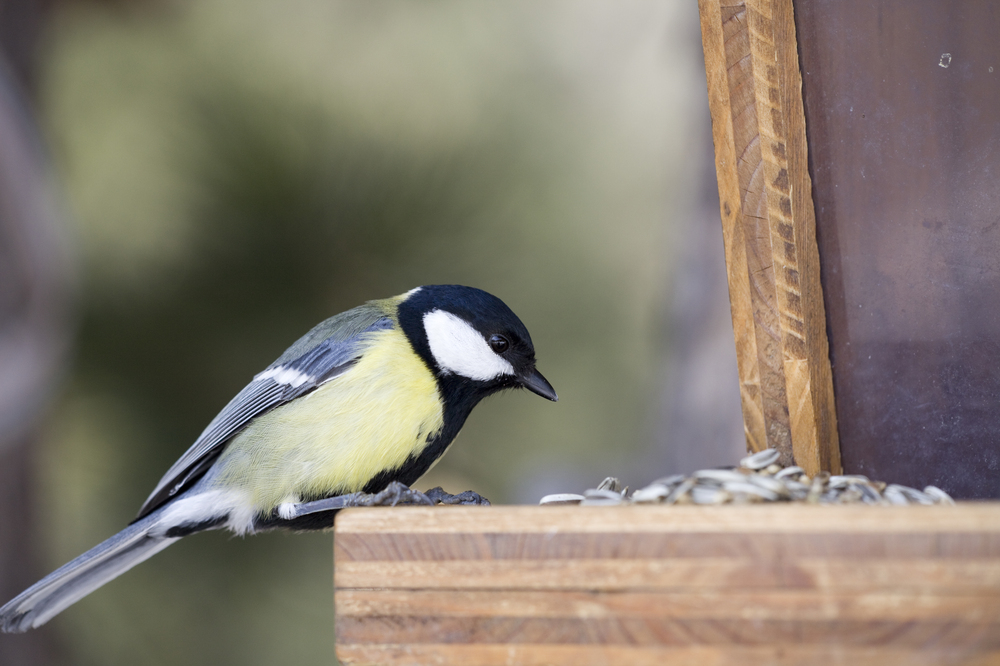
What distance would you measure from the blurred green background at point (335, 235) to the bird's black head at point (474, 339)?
76 cm

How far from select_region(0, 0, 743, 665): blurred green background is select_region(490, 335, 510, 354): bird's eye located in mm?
830

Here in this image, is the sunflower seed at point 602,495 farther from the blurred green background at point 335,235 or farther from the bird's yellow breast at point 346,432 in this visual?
the blurred green background at point 335,235

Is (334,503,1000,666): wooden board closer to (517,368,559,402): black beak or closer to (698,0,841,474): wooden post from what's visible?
(698,0,841,474): wooden post

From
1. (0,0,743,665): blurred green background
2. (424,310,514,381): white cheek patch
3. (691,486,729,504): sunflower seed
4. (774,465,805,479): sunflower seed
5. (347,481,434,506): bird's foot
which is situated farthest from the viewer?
(0,0,743,665): blurred green background

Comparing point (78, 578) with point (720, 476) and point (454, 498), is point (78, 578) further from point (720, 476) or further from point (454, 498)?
point (720, 476)

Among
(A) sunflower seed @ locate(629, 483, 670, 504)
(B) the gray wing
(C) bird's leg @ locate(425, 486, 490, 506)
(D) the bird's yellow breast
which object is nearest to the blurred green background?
(B) the gray wing

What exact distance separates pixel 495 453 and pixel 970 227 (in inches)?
70.3

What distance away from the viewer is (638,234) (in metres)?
2.86

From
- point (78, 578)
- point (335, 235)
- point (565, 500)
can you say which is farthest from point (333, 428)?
point (335, 235)

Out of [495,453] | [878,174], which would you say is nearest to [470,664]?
[878,174]

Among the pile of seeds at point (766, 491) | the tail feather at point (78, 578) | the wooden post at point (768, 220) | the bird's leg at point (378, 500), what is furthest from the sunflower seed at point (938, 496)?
the tail feather at point (78, 578)

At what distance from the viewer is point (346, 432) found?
1.15 meters

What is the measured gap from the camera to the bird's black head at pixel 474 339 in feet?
4.25

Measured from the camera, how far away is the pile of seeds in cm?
78
